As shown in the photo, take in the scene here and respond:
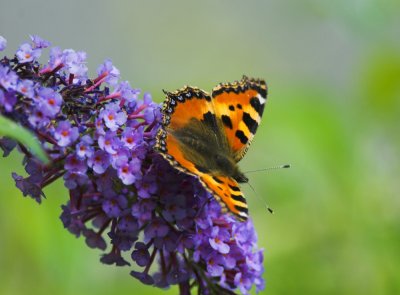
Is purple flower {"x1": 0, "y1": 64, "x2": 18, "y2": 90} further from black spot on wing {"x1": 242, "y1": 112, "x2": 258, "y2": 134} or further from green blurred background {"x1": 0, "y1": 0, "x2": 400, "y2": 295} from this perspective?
green blurred background {"x1": 0, "y1": 0, "x2": 400, "y2": 295}

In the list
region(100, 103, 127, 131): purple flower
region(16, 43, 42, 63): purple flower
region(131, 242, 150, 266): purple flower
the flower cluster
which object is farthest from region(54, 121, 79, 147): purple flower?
region(131, 242, 150, 266): purple flower

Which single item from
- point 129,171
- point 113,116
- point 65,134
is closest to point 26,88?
point 65,134

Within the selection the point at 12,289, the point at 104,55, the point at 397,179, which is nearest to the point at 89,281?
the point at 12,289

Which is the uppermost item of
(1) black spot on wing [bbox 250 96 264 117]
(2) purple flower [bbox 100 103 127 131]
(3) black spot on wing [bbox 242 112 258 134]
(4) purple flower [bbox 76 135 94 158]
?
(1) black spot on wing [bbox 250 96 264 117]

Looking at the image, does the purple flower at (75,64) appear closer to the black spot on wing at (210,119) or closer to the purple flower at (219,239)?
the black spot on wing at (210,119)

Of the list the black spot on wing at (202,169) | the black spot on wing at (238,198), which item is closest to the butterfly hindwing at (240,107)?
the black spot on wing at (202,169)

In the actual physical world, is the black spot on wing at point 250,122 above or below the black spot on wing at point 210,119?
above
